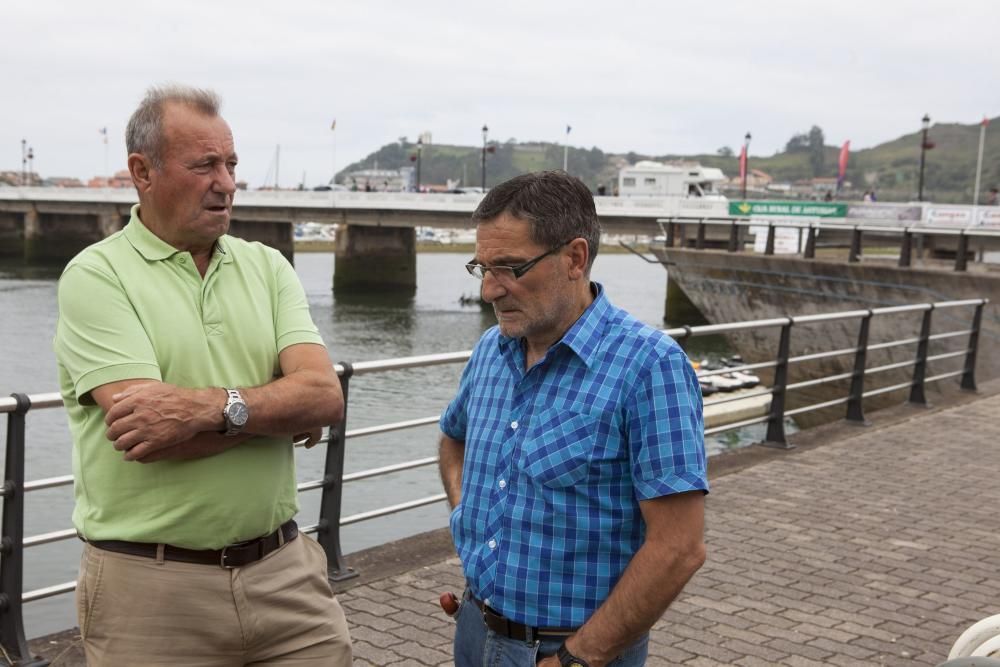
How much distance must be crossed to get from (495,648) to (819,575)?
382 cm

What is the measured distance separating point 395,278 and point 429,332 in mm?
15546

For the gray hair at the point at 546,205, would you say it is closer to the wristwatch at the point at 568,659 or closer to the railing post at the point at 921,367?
the wristwatch at the point at 568,659

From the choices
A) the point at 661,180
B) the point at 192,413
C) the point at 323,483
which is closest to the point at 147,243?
the point at 192,413

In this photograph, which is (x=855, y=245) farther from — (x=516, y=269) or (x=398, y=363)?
(x=516, y=269)

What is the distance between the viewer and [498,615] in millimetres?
2402

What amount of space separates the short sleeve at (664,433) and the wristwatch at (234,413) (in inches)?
34.3

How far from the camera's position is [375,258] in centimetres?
5200

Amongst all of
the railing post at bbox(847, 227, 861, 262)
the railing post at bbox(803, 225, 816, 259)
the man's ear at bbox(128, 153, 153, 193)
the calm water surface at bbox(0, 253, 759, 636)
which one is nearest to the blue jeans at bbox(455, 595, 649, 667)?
the man's ear at bbox(128, 153, 153, 193)

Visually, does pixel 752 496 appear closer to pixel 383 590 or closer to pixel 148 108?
pixel 383 590

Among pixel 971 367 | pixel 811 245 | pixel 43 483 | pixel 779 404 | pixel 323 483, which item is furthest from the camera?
pixel 811 245

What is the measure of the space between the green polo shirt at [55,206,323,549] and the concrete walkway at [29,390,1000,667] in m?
2.15

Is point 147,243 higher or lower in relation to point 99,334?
higher

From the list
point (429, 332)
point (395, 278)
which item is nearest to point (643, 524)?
point (429, 332)

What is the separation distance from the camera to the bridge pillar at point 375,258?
50969 millimetres
